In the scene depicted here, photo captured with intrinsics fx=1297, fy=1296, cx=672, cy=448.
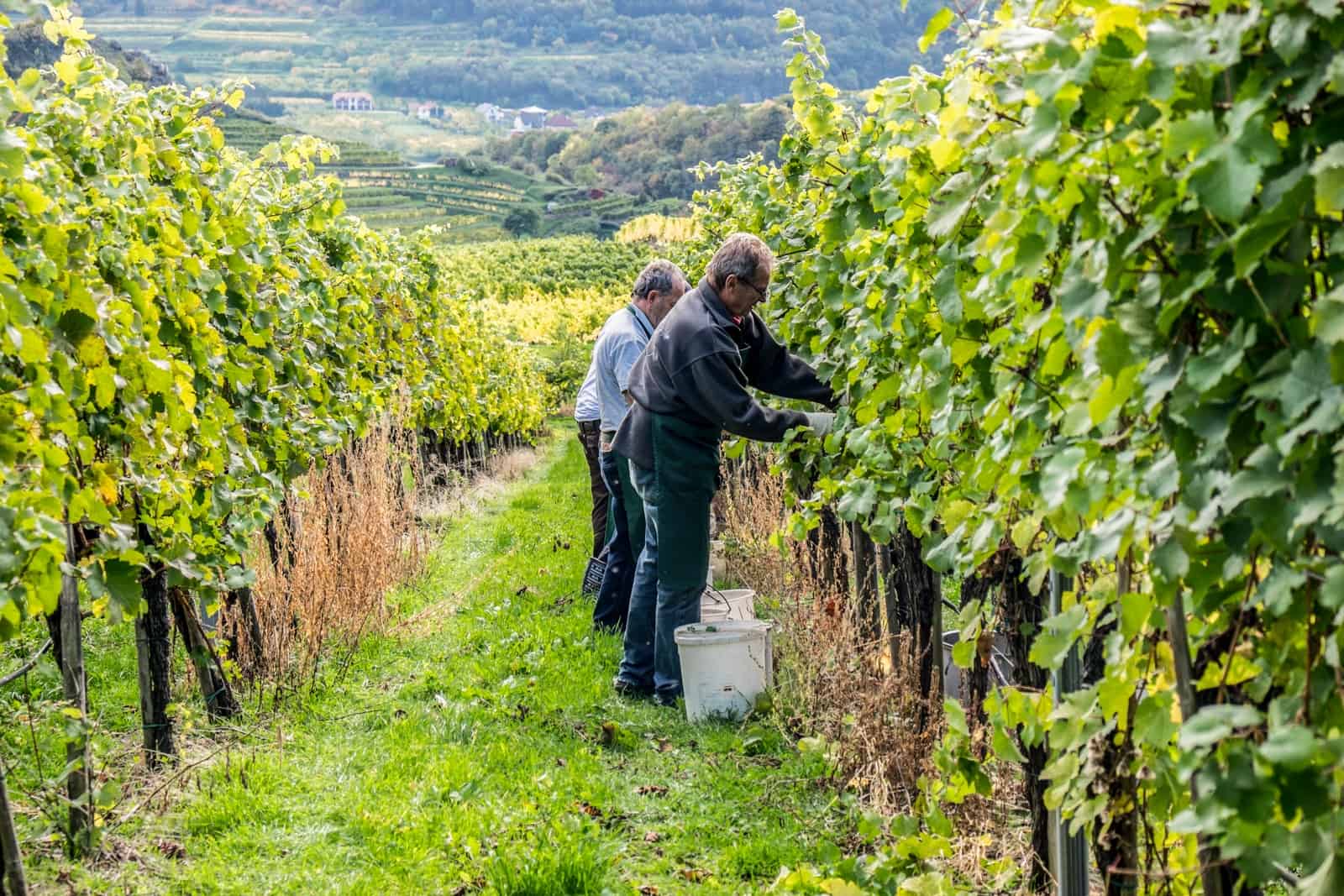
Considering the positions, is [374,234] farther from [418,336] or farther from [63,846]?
[63,846]

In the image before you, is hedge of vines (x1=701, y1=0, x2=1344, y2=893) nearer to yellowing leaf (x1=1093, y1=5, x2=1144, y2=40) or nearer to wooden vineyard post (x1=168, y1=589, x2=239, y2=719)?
yellowing leaf (x1=1093, y1=5, x2=1144, y2=40)

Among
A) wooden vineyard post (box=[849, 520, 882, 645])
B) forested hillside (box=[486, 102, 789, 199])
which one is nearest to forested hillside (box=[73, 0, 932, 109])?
forested hillside (box=[486, 102, 789, 199])

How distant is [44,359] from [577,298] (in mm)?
32410

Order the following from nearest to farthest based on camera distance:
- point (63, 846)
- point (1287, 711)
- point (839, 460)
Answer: point (1287, 711), point (63, 846), point (839, 460)

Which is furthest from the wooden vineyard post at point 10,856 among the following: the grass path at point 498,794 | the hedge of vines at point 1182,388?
the hedge of vines at point 1182,388

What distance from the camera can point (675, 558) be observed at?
5863 mm

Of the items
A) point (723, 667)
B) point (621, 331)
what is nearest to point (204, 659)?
point (723, 667)

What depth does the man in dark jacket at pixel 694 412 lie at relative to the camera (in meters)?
5.48

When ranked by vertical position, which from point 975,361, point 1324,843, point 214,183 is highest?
point 214,183

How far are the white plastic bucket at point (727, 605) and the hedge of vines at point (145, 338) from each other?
1.98 m

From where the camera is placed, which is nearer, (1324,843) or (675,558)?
(1324,843)

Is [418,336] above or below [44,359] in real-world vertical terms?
below

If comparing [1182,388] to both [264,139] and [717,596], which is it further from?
[264,139]

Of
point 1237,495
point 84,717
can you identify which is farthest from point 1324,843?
point 84,717
